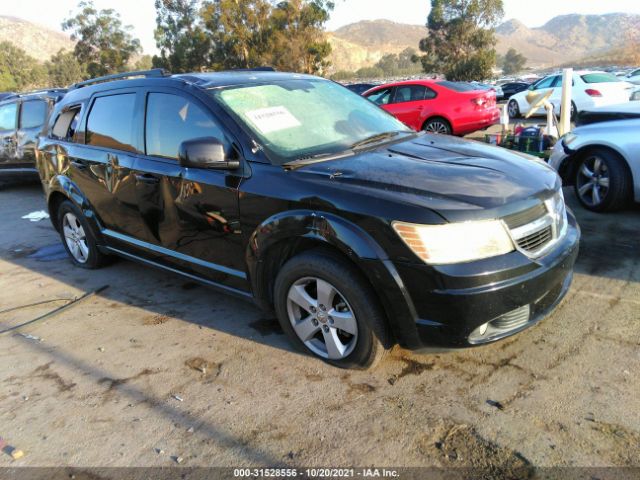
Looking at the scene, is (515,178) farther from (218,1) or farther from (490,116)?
(218,1)

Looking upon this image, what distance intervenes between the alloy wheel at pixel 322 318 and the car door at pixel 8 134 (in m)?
8.44

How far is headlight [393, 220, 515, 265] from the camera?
2.54 m

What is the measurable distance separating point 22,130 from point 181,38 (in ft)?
134

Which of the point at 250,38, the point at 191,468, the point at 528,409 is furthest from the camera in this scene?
the point at 250,38

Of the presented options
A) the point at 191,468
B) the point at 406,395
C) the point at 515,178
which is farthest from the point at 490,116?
the point at 191,468

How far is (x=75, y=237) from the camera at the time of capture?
5242 mm

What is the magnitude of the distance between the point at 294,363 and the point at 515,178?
5.72 ft

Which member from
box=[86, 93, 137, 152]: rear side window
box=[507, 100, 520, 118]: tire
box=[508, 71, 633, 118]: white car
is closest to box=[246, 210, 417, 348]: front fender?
box=[86, 93, 137, 152]: rear side window

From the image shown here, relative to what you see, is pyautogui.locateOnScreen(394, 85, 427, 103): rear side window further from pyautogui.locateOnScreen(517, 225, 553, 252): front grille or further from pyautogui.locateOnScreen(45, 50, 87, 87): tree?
pyautogui.locateOnScreen(45, 50, 87, 87): tree

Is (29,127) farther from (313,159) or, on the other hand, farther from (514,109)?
(514,109)

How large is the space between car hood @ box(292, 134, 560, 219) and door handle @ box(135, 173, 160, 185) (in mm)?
1332

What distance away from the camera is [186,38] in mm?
45594

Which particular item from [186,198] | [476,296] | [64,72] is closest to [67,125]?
[186,198]

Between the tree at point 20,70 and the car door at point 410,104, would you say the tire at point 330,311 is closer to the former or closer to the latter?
the car door at point 410,104
